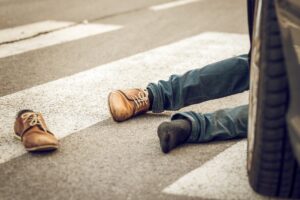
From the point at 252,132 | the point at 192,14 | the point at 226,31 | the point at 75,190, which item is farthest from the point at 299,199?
the point at 192,14

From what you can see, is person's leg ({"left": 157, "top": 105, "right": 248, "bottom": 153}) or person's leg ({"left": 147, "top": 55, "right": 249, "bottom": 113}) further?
person's leg ({"left": 147, "top": 55, "right": 249, "bottom": 113})

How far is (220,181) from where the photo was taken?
249 cm

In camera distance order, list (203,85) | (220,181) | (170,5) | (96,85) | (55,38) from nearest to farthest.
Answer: (220,181) → (203,85) → (96,85) → (55,38) → (170,5)

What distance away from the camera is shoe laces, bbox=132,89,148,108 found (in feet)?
10.6

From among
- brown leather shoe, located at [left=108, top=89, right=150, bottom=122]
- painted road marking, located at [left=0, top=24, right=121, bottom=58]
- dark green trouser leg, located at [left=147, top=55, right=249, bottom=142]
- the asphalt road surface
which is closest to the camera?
the asphalt road surface

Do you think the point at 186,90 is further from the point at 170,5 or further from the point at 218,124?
the point at 170,5

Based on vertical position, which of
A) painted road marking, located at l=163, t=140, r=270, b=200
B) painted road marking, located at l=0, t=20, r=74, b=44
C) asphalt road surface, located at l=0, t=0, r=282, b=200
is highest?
painted road marking, located at l=0, t=20, r=74, b=44

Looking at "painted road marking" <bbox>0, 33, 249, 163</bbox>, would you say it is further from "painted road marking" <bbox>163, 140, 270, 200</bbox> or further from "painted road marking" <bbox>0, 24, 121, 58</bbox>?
"painted road marking" <bbox>0, 24, 121, 58</bbox>

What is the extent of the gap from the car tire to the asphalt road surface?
147 mm

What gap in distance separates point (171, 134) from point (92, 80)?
1.50m

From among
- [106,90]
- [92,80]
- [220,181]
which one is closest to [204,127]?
[220,181]

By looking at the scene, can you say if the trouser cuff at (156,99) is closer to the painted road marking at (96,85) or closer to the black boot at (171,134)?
the painted road marking at (96,85)

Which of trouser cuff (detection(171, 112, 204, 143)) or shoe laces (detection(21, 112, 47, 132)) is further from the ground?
shoe laces (detection(21, 112, 47, 132))

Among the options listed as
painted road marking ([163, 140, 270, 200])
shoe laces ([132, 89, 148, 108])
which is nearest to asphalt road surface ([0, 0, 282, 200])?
painted road marking ([163, 140, 270, 200])
